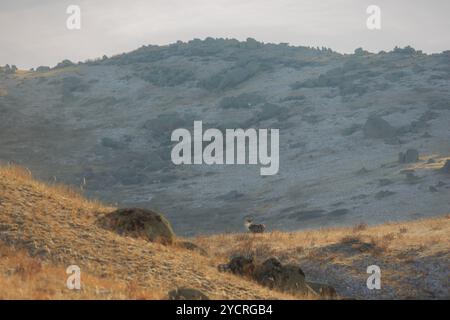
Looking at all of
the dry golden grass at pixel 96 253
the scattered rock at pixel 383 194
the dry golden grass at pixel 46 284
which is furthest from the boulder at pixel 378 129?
the dry golden grass at pixel 46 284

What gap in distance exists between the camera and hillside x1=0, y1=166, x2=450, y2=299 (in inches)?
472

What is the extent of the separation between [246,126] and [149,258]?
197 ft

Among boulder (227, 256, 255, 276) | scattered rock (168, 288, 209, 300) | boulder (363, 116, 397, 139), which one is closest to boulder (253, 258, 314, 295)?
boulder (227, 256, 255, 276)

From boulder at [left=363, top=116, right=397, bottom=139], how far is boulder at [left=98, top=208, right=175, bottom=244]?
4729 cm

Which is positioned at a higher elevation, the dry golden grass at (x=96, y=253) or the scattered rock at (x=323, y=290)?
the dry golden grass at (x=96, y=253)

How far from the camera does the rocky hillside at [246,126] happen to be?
47594mm

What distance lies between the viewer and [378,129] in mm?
62969

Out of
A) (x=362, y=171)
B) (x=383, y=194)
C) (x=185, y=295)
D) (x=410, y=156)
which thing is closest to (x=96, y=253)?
(x=185, y=295)

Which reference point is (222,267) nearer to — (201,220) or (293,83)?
(201,220)

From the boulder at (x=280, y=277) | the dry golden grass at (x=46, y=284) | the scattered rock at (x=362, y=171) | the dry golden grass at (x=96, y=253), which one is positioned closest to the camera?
the dry golden grass at (x=46, y=284)

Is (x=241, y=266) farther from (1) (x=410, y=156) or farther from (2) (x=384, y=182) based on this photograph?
(1) (x=410, y=156)

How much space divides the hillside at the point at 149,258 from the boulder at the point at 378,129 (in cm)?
3842

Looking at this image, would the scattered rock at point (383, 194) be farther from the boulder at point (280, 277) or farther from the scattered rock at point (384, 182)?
the boulder at point (280, 277)
